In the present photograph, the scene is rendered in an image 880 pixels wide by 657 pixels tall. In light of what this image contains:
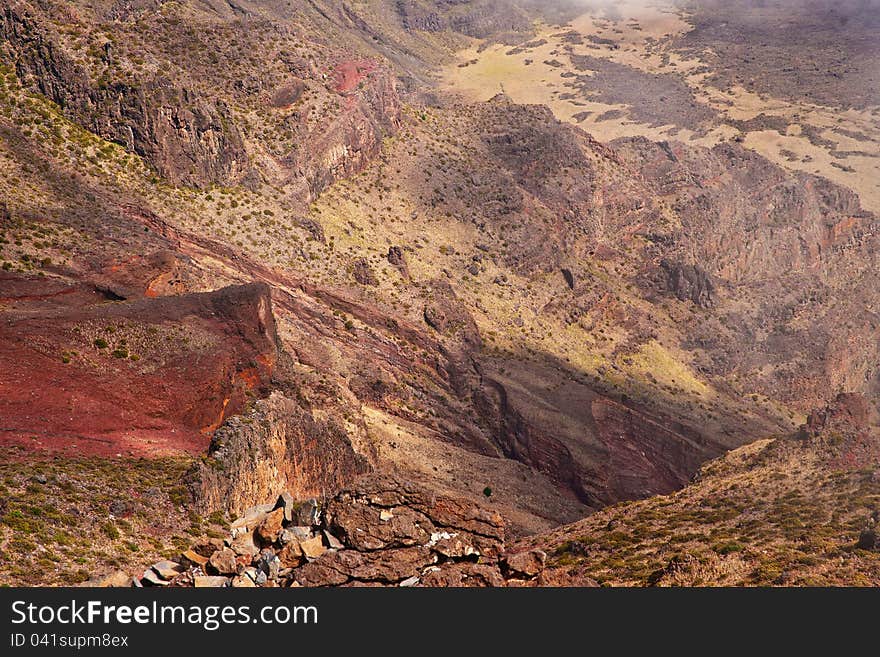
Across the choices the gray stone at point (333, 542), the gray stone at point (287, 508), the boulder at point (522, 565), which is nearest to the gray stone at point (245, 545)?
the gray stone at point (287, 508)

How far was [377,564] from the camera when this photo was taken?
109 ft

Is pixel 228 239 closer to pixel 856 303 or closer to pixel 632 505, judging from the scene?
pixel 632 505

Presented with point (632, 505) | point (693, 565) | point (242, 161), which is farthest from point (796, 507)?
point (242, 161)

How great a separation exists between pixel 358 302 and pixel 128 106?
26.7 m

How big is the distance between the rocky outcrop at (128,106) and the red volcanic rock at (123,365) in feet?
86.8

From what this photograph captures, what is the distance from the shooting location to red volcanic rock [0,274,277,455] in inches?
1941

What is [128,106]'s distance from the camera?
276ft

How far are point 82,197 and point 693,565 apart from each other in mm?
55359

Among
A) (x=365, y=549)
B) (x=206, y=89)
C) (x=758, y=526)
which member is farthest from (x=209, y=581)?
(x=206, y=89)

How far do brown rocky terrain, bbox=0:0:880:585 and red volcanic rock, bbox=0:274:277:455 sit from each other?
0.19 m

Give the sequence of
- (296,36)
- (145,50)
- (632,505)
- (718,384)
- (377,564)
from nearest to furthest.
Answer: (377,564), (632,505), (145,50), (296,36), (718,384)

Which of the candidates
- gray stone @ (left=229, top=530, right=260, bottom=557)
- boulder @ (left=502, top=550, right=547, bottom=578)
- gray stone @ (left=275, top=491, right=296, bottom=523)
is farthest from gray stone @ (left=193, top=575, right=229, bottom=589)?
boulder @ (left=502, top=550, right=547, bottom=578)

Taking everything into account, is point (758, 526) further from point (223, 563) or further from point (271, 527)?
point (223, 563)

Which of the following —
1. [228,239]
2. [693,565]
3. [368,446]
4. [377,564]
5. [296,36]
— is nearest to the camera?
[377,564]
